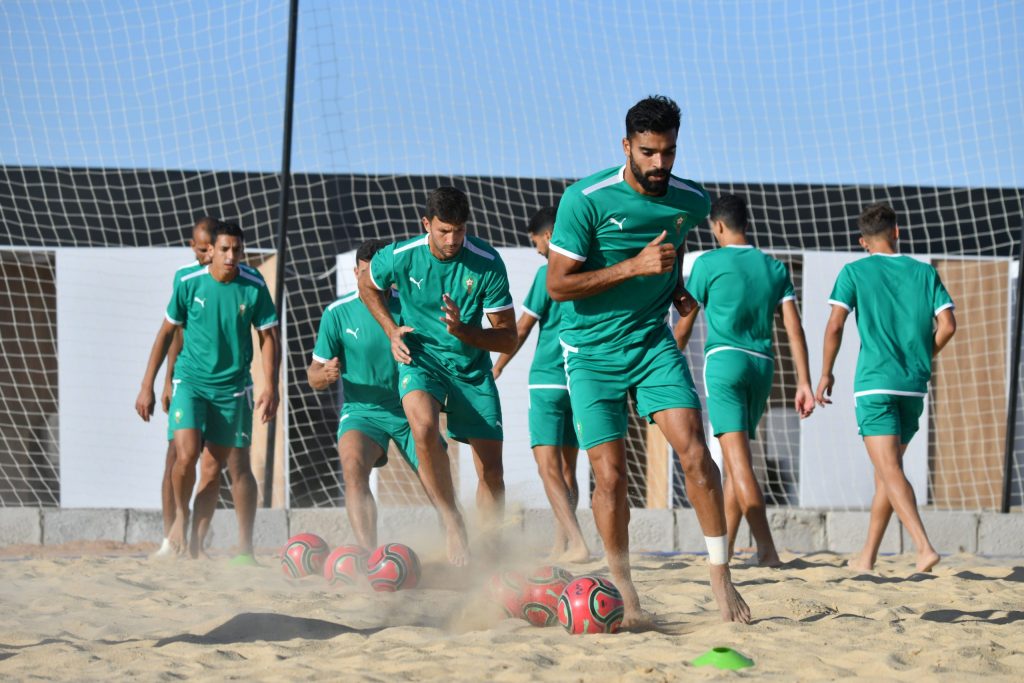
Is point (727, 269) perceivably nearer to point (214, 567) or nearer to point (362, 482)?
point (362, 482)

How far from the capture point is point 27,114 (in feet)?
32.3

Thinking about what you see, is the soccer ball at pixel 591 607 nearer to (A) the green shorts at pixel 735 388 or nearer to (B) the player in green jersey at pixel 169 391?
(A) the green shorts at pixel 735 388

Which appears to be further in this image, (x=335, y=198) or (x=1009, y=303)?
(x=1009, y=303)

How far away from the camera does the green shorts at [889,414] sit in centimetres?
665

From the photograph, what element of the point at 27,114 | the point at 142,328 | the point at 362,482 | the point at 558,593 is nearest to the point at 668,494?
the point at 142,328

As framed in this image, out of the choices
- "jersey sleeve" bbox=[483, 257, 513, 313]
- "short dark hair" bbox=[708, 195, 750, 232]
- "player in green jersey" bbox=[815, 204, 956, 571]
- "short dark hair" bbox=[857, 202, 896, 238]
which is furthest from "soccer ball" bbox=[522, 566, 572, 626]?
"short dark hair" bbox=[857, 202, 896, 238]

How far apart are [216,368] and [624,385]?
12.3 feet

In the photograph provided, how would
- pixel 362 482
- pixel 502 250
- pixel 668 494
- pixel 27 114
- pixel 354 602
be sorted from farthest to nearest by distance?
pixel 668 494
pixel 502 250
pixel 27 114
pixel 362 482
pixel 354 602

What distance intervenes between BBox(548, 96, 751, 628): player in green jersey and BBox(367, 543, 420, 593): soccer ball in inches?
52.1

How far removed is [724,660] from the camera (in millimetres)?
3725

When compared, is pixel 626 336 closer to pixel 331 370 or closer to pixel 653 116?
pixel 653 116

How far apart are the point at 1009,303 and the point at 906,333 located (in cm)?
677

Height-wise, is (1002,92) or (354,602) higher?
(1002,92)

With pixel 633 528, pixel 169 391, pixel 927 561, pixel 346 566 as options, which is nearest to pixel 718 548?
pixel 346 566
